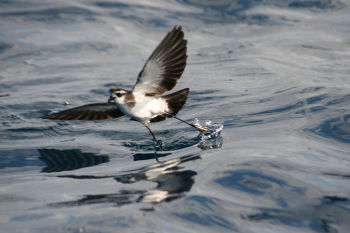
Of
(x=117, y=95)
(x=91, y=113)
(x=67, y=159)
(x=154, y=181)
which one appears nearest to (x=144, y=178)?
(x=154, y=181)

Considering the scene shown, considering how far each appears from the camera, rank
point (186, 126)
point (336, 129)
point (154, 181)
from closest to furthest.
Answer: point (154, 181) → point (336, 129) → point (186, 126)

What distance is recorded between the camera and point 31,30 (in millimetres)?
13352

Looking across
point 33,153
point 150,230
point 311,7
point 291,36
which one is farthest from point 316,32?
point 150,230

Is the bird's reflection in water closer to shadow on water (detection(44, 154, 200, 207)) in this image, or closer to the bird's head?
shadow on water (detection(44, 154, 200, 207))

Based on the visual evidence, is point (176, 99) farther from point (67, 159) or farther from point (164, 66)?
point (67, 159)

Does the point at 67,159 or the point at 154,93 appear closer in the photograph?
the point at 67,159

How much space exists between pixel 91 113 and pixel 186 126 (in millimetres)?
1589

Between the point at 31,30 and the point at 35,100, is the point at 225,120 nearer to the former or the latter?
the point at 35,100

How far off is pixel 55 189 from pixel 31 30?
8.72 metres

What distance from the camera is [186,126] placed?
8000mm

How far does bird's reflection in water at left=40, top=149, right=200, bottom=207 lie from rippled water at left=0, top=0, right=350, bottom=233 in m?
0.02

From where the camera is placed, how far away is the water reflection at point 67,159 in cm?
661

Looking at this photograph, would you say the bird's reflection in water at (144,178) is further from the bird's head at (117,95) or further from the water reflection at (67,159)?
the bird's head at (117,95)

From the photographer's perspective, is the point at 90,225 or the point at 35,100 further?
the point at 35,100
